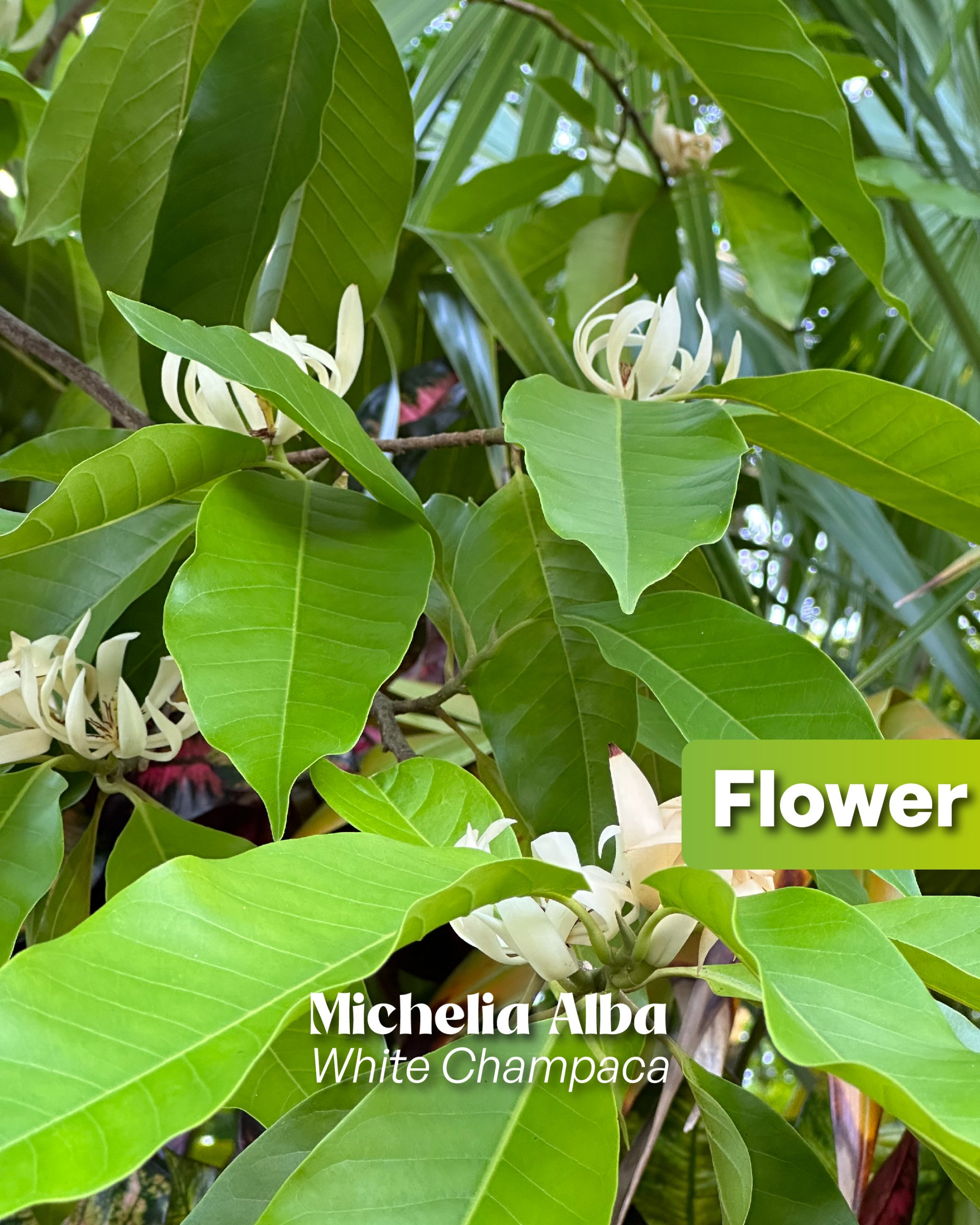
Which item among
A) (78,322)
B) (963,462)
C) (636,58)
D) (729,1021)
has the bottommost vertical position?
(729,1021)

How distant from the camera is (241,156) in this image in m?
0.47

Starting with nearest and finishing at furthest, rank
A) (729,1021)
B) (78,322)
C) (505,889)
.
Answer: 1. (505,889)
2. (729,1021)
3. (78,322)

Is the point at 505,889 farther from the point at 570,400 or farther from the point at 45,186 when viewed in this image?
the point at 45,186

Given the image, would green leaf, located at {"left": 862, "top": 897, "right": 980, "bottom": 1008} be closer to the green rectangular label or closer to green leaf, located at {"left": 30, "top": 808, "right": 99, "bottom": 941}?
the green rectangular label

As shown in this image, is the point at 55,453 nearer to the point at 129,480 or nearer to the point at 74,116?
the point at 129,480

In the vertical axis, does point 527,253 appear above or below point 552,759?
above

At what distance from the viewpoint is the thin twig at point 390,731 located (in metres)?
0.39

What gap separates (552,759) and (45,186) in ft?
1.44

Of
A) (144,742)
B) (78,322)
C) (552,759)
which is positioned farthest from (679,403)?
(78,322)

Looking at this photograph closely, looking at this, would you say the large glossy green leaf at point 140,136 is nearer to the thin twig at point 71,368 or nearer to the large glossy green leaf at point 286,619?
the thin twig at point 71,368

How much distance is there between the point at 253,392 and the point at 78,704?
0.13 meters

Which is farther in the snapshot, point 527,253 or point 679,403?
point 527,253

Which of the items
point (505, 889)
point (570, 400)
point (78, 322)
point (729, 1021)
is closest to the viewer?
point (505, 889)

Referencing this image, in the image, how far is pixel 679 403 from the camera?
38 cm
